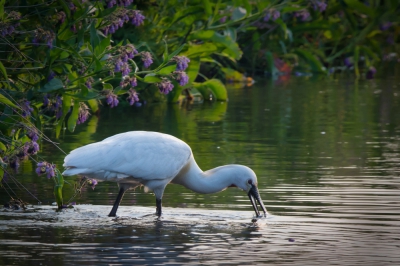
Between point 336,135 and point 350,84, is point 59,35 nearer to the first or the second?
point 336,135

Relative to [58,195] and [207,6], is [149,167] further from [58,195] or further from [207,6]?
[207,6]

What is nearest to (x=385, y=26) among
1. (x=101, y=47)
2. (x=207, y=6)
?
(x=207, y=6)

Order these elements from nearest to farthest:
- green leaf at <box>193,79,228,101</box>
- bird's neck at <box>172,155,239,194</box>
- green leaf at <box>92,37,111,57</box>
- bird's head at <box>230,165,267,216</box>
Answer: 1. green leaf at <box>92,37,111,57</box>
2. bird's head at <box>230,165,267,216</box>
3. bird's neck at <box>172,155,239,194</box>
4. green leaf at <box>193,79,228,101</box>

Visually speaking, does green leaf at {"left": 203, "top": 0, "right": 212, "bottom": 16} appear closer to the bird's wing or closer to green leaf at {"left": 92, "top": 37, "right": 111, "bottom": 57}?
the bird's wing

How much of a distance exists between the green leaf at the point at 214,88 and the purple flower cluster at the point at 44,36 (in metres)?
10.0

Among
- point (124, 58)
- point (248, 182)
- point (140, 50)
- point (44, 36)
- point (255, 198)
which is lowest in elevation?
point (255, 198)

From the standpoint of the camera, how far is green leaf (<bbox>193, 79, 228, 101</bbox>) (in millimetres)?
18641

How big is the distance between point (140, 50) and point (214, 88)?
3377mm

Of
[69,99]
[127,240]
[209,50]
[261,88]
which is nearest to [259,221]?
[127,240]

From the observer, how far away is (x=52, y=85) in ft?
28.7

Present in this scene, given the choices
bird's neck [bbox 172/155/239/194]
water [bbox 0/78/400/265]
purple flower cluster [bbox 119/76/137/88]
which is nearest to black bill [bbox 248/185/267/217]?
water [bbox 0/78/400/265]

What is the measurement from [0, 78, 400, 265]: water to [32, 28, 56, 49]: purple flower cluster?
4.98ft

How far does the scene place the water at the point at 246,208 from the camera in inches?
284

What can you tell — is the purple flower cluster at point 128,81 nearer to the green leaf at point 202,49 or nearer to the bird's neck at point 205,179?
the bird's neck at point 205,179
